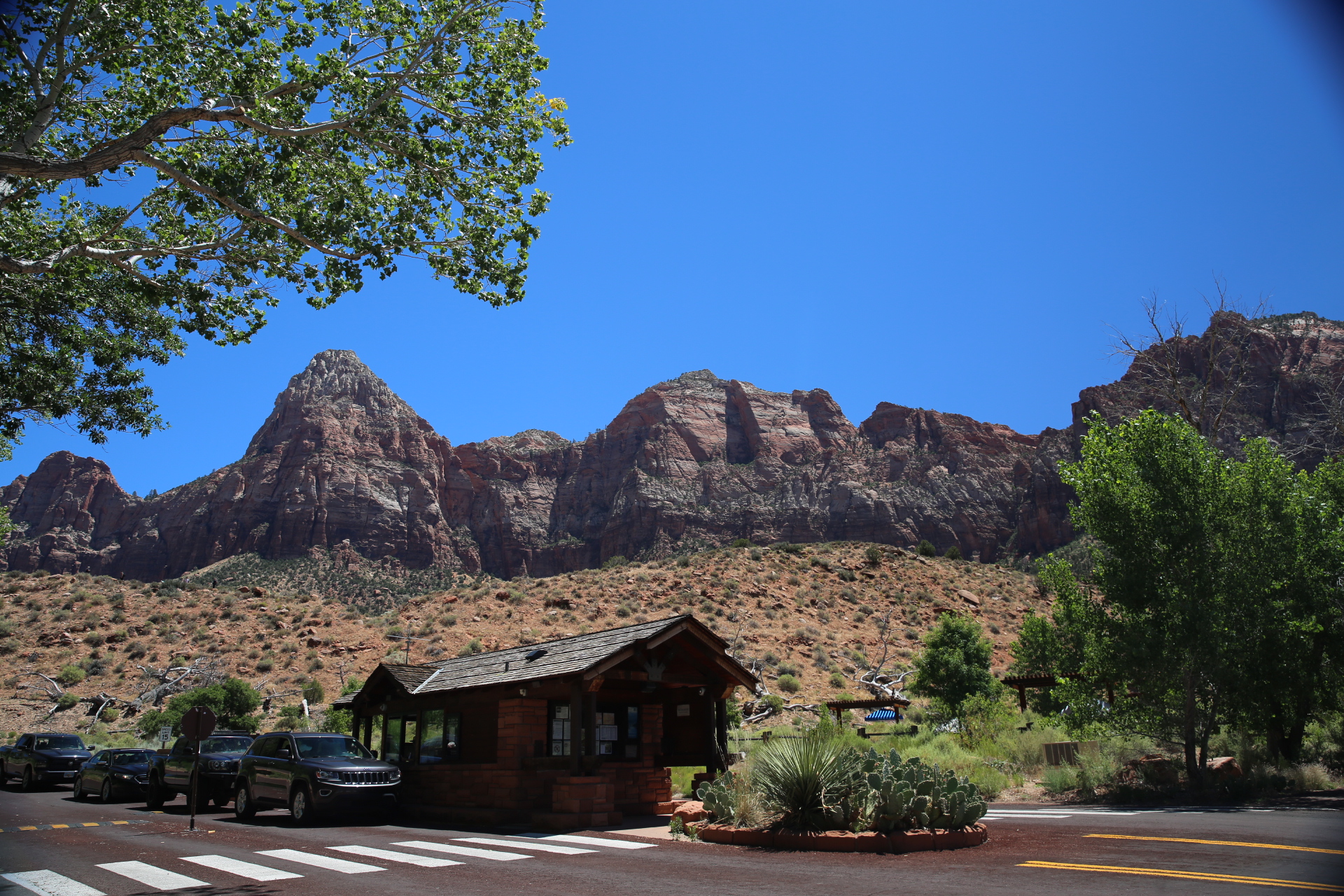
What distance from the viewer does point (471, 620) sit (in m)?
46.9

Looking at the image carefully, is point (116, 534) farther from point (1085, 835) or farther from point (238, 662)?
point (1085, 835)

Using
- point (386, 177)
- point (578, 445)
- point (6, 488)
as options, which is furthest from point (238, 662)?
point (6, 488)

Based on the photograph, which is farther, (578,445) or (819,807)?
(578,445)

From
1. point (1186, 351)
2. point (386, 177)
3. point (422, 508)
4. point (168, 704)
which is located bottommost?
point (168, 704)

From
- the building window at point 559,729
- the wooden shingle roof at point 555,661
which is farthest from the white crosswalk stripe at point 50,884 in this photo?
the building window at point 559,729

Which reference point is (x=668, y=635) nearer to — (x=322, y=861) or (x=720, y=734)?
(x=720, y=734)

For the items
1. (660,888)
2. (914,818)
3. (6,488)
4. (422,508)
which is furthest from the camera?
(6,488)

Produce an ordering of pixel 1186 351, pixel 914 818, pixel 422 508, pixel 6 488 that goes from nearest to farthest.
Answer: pixel 914 818
pixel 1186 351
pixel 422 508
pixel 6 488

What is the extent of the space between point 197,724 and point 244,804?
3.32m

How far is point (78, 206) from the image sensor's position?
13.8 meters

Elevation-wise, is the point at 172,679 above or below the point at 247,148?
below

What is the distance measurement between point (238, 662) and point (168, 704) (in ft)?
20.3

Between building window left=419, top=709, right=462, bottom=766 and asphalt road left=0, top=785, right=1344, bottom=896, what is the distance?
3.47 meters

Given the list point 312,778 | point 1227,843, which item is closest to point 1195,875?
point 1227,843
